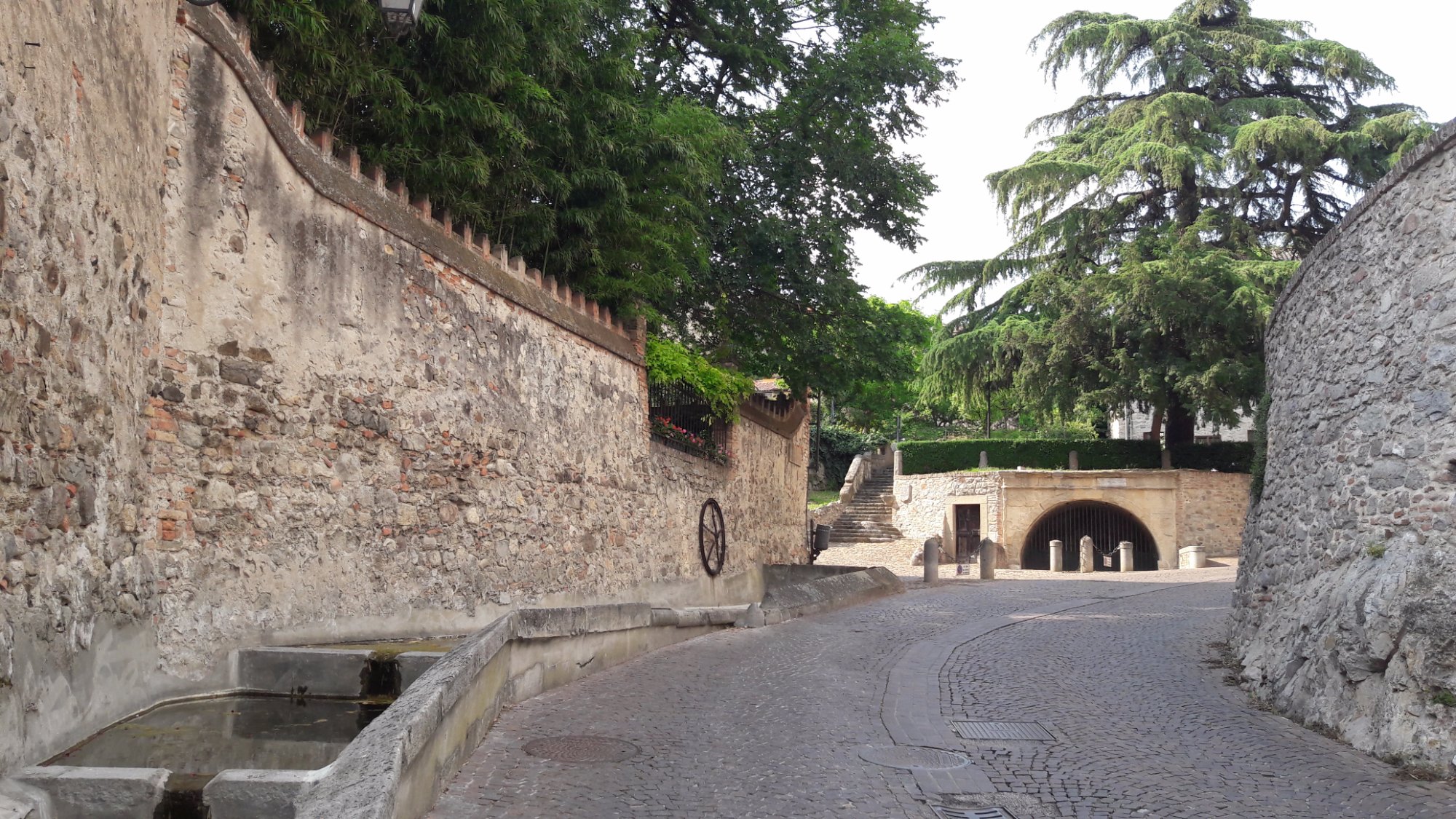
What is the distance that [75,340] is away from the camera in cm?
497

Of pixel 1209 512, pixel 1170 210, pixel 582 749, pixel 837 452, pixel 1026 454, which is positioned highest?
pixel 1170 210

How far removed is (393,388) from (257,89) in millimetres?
2446

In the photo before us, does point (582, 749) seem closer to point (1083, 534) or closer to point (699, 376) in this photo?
point (699, 376)

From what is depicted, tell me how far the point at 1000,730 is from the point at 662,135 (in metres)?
7.74

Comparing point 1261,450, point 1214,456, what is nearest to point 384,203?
point 1261,450

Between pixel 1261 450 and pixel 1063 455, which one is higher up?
pixel 1063 455

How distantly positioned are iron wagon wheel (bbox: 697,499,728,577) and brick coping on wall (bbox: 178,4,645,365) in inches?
160

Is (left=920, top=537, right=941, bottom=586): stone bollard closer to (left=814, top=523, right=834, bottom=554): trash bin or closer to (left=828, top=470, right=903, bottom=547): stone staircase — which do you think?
(left=814, top=523, right=834, bottom=554): trash bin

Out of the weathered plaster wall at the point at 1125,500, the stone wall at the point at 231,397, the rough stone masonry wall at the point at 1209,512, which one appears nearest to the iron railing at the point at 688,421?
the stone wall at the point at 231,397

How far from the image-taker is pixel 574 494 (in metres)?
11.3

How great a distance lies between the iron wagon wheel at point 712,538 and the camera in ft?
49.8

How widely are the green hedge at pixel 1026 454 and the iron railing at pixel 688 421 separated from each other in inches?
744

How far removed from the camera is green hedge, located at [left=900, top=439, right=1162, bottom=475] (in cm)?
3259

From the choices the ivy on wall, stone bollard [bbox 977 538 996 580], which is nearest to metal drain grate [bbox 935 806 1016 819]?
the ivy on wall
